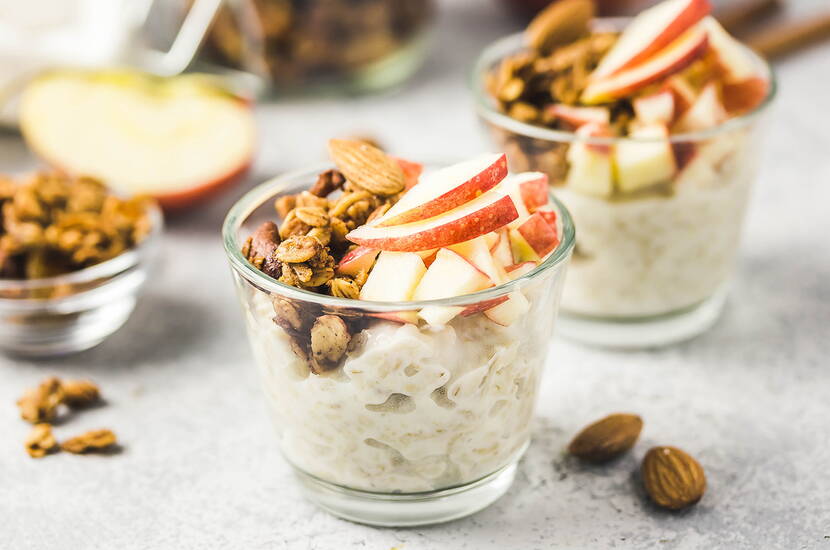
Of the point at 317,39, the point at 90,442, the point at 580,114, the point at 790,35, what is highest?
the point at 580,114

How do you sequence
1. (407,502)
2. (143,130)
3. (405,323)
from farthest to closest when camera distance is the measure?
(143,130), (407,502), (405,323)

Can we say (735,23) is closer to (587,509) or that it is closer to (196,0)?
(196,0)

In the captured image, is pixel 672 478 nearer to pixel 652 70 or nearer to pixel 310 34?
pixel 652 70

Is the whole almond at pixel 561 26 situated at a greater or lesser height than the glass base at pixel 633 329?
greater

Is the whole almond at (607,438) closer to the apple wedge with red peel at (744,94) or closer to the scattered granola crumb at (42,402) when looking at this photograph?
the apple wedge with red peel at (744,94)

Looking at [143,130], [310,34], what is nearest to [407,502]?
[143,130]

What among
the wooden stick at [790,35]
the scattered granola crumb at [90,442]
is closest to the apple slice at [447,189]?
the scattered granola crumb at [90,442]
